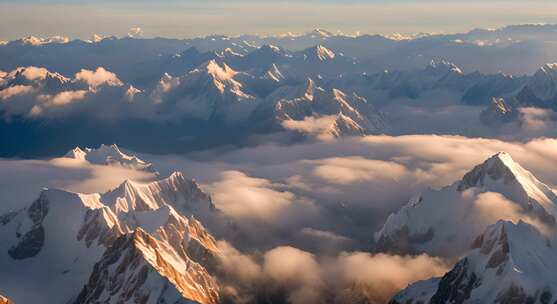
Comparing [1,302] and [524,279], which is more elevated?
[1,302]

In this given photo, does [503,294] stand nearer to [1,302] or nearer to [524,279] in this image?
[524,279]

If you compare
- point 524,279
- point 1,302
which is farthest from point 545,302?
point 1,302

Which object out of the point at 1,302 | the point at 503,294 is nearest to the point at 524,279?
the point at 503,294

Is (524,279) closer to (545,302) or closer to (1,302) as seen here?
(545,302)

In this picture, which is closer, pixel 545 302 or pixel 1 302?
pixel 1 302

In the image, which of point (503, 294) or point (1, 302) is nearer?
point (1, 302)

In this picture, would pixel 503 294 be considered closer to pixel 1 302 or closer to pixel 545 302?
pixel 545 302

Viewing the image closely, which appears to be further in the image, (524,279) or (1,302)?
(524,279)
